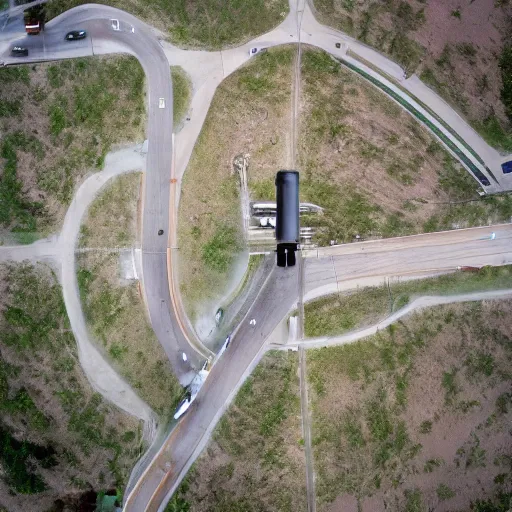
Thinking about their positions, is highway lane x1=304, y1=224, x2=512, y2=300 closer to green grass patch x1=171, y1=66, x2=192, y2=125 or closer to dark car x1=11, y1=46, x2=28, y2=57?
green grass patch x1=171, y1=66, x2=192, y2=125

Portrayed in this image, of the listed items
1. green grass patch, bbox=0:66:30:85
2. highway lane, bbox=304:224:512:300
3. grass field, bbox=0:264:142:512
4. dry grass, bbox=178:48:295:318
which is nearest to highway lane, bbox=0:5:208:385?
green grass patch, bbox=0:66:30:85

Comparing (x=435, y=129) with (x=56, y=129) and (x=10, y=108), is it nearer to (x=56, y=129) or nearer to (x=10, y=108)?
(x=56, y=129)

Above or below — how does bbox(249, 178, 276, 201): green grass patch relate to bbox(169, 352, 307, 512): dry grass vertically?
above

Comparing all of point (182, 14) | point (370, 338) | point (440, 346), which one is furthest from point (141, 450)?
point (182, 14)

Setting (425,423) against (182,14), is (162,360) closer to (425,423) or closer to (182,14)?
(425,423)

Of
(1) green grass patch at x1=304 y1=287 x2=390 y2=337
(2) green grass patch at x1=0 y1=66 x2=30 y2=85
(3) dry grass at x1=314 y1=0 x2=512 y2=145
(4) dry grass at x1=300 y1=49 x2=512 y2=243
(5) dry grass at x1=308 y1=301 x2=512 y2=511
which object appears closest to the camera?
(5) dry grass at x1=308 y1=301 x2=512 y2=511

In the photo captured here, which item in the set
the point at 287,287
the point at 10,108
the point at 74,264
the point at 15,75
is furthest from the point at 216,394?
the point at 15,75

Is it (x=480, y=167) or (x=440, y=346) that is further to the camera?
(x=480, y=167)
